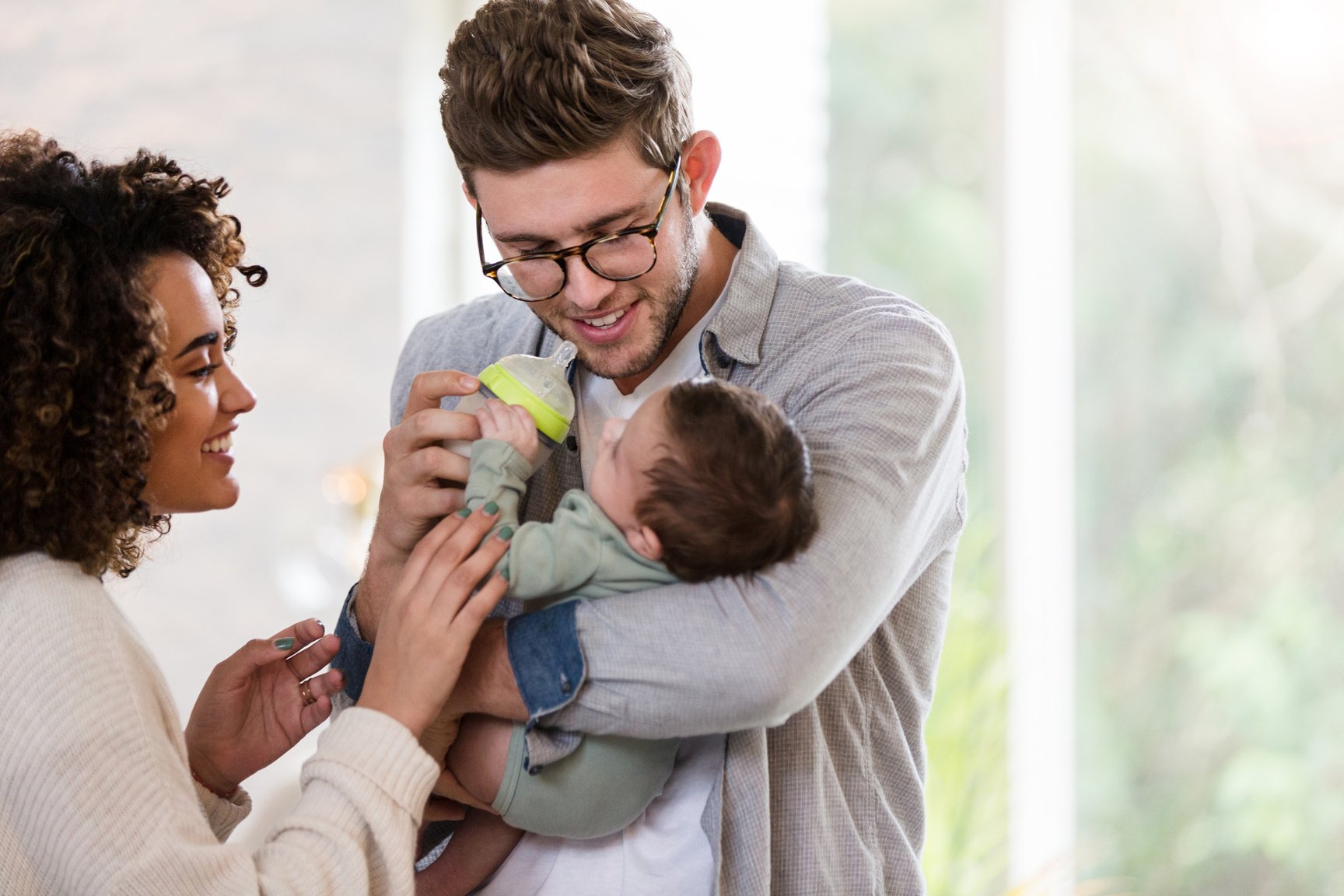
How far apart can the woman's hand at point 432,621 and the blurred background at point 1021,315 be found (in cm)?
147

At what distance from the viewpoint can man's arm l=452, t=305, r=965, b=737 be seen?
1195 millimetres

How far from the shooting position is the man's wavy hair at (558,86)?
4.85ft

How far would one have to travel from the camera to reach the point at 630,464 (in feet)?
4.41

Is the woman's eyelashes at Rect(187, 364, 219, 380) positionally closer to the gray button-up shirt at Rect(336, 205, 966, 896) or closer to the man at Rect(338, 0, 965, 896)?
the man at Rect(338, 0, 965, 896)

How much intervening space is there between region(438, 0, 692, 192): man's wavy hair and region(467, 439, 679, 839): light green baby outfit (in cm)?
39

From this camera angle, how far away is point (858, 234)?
340 cm

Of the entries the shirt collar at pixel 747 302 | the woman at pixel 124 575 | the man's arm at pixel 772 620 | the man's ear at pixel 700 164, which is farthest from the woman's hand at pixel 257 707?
the man's ear at pixel 700 164

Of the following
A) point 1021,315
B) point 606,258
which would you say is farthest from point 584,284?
point 1021,315

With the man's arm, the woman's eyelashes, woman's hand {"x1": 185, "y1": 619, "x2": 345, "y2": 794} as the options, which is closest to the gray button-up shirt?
the man's arm

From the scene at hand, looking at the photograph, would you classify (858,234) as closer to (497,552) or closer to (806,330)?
(806,330)

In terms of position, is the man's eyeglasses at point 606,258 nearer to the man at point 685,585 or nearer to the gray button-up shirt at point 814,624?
the man at point 685,585

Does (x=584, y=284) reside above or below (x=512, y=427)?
above

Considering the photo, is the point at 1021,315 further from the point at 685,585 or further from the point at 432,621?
the point at 432,621

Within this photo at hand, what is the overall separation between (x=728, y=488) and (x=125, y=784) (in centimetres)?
64
